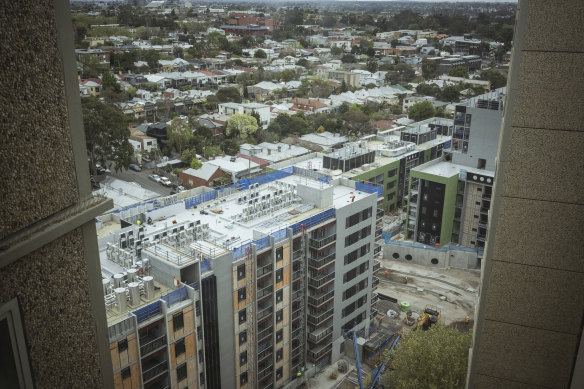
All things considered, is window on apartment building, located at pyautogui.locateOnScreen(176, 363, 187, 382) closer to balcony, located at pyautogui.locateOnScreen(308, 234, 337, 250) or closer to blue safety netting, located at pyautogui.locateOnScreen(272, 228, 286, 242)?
blue safety netting, located at pyautogui.locateOnScreen(272, 228, 286, 242)

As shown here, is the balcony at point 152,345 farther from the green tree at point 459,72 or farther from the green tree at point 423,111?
the green tree at point 459,72

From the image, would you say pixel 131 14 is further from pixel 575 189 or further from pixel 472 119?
pixel 575 189

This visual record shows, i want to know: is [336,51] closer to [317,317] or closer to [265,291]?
[317,317]

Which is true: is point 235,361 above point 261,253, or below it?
below

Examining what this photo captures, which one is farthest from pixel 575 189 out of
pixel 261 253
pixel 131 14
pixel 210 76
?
pixel 131 14

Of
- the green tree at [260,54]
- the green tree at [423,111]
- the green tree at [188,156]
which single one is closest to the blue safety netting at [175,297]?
the green tree at [188,156]
